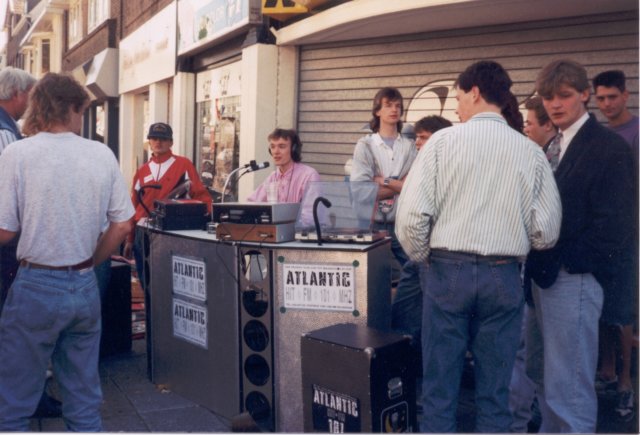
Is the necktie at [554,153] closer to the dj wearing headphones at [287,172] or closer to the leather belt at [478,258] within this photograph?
the leather belt at [478,258]

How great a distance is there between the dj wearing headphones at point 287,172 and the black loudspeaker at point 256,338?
109 cm

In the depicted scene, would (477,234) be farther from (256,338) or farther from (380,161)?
(380,161)

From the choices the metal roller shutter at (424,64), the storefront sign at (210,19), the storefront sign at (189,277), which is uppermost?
the storefront sign at (210,19)

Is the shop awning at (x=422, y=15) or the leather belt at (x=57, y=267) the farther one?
the shop awning at (x=422, y=15)

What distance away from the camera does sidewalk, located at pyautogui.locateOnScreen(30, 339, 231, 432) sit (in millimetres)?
4520

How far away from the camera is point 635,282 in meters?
3.59

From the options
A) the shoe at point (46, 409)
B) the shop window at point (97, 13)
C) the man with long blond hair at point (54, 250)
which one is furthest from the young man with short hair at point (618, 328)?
the shop window at point (97, 13)

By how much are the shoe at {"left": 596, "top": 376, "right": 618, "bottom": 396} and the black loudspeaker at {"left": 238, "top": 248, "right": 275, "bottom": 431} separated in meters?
2.24

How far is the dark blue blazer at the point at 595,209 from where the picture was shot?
3.30 meters

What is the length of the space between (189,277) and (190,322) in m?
0.29

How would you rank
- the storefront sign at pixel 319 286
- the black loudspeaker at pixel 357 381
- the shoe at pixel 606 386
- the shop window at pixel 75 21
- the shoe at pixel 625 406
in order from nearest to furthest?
the black loudspeaker at pixel 357 381 < the storefront sign at pixel 319 286 < the shoe at pixel 625 406 < the shoe at pixel 606 386 < the shop window at pixel 75 21

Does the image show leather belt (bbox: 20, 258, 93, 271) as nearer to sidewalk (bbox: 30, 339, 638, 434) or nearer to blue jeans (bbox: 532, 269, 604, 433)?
sidewalk (bbox: 30, 339, 638, 434)

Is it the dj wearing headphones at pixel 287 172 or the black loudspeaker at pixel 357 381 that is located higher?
→ the dj wearing headphones at pixel 287 172

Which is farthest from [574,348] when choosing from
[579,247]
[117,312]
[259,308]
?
[117,312]
